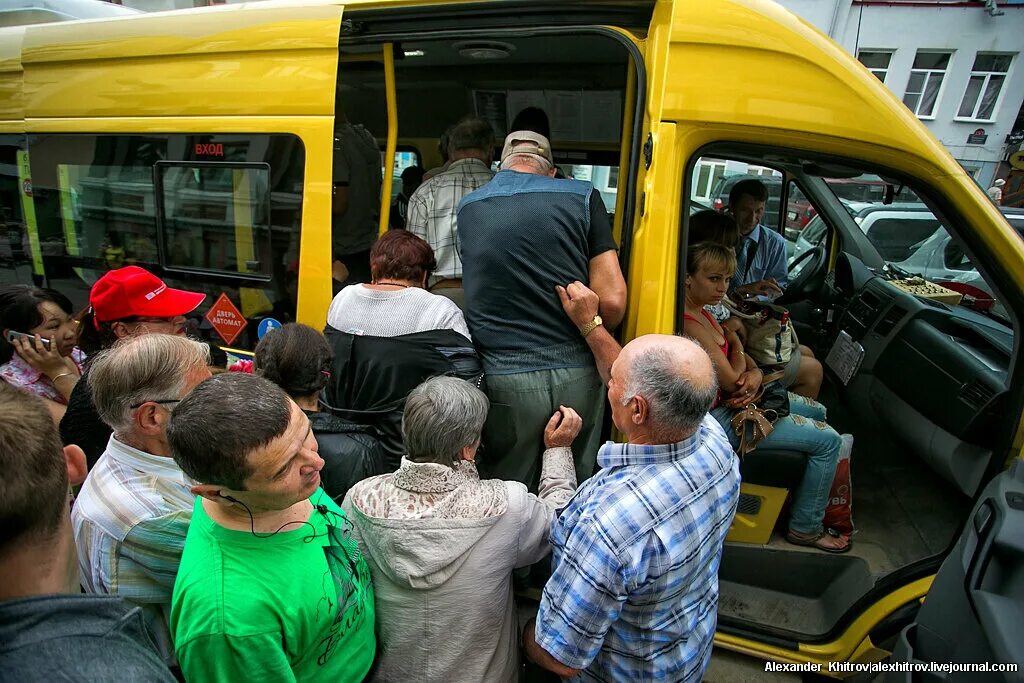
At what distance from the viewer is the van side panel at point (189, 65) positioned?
7.44 ft

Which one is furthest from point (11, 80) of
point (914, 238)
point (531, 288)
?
point (914, 238)

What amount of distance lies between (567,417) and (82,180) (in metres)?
2.81

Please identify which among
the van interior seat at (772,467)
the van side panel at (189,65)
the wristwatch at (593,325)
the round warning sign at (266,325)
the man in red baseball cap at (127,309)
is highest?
the van side panel at (189,65)

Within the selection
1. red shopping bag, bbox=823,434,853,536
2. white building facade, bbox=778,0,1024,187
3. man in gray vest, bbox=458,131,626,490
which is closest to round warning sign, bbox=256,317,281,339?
man in gray vest, bbox=458,131,626,490

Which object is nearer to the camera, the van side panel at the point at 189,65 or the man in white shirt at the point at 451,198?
the van side panel at the point at 189,65

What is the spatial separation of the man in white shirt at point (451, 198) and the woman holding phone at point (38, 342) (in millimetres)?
1598

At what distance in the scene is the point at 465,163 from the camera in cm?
261

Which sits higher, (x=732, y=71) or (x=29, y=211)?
(x=732, y=71)

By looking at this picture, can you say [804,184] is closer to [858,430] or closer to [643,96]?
[858,430]

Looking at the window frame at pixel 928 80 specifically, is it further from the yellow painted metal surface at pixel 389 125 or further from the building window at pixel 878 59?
the yellow painted metal surface at pixel 389 125

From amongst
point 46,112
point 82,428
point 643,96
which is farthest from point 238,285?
point 643,96

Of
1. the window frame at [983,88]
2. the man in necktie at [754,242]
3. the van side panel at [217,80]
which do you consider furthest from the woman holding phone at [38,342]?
the window frame at [983,88]

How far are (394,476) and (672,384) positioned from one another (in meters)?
0.80

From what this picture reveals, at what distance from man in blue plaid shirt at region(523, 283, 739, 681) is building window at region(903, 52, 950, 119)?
69.2ft
